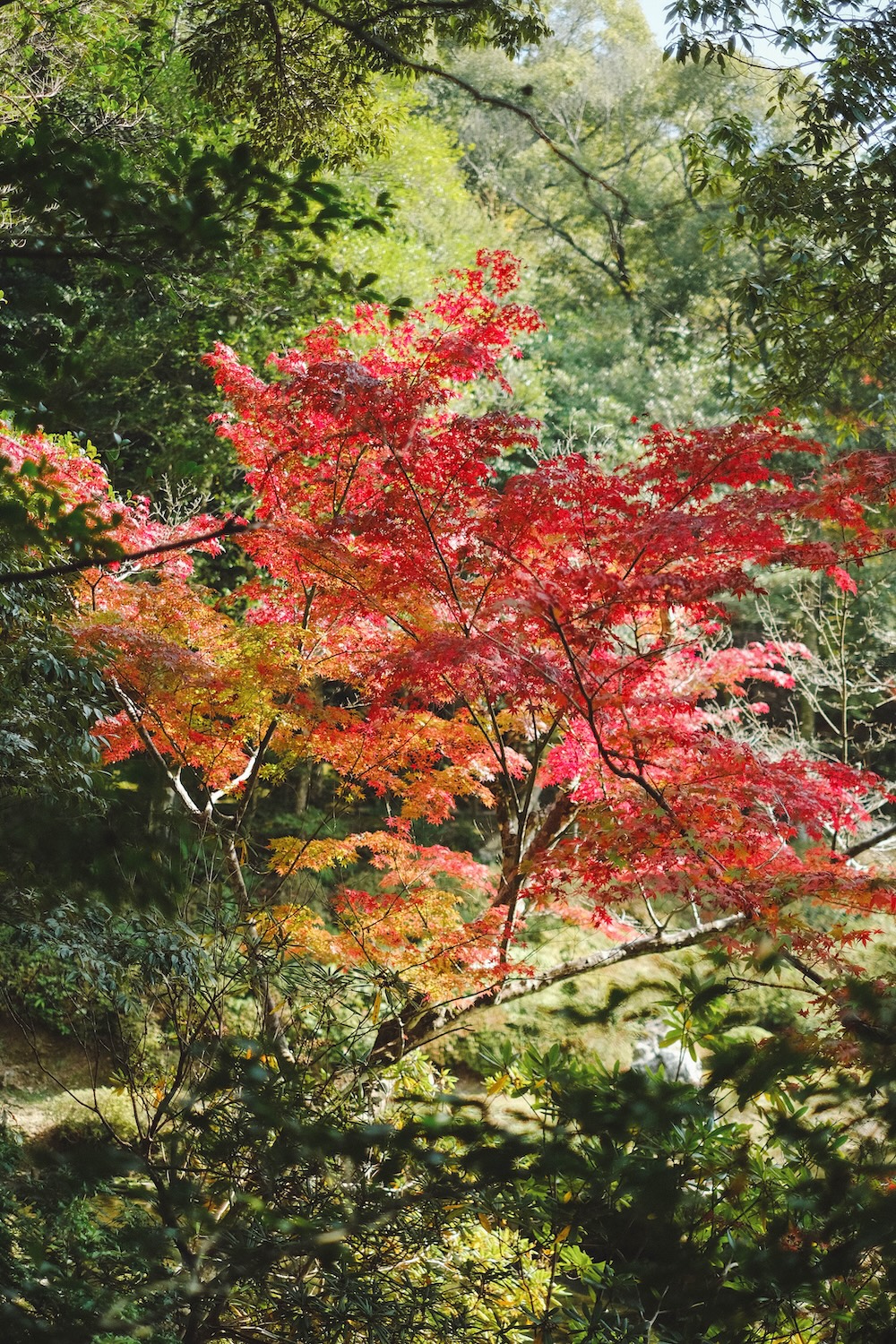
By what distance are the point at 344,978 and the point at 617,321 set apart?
1592 cm

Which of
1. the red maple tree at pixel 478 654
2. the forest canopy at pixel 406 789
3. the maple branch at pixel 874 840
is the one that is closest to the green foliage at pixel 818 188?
the forest canopy at pixel 406 789

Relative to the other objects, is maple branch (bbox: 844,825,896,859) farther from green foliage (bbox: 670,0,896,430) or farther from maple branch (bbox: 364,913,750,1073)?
green foliage (bbox: 670,0,896,430)

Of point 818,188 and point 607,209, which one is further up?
point 607,209

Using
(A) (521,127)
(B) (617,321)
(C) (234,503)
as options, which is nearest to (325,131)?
(C) (234,503)

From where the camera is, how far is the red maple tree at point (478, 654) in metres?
3.74

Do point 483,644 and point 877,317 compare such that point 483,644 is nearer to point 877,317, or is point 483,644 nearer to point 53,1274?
point 53,1274

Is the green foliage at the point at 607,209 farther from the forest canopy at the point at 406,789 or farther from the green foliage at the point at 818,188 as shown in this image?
the green foliage at the point at 818,188

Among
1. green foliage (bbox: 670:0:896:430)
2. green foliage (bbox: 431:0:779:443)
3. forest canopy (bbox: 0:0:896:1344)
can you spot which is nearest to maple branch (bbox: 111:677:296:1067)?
forest canopy (bbox: 0:0:896:1344)

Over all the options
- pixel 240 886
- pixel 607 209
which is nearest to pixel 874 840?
pixel 240 886

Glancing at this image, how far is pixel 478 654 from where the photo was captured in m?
3.55

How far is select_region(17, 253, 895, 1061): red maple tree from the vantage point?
3744 millimetres

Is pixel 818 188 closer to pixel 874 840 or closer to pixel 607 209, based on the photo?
pixel 874 840

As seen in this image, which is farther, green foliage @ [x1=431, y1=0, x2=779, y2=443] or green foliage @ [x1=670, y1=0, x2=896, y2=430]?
green foliage @ [x1=431, y1=0, x2=779, y2=443]

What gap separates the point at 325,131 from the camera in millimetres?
5285
